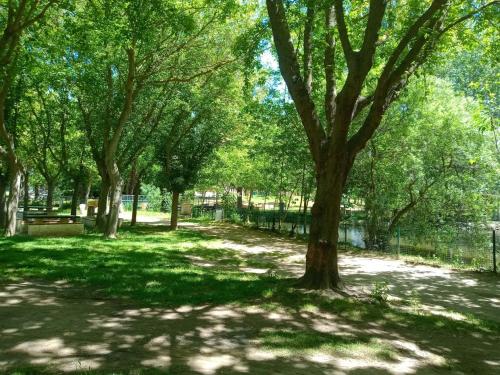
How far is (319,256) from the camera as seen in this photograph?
8.24 m

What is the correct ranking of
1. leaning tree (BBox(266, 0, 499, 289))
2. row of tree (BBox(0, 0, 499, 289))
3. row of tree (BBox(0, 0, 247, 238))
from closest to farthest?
1. leaning tree (BBox(266, 0, 499, 289))
2. row of tree (BBox(0, 0, 499, 289))
3. row of tree (BBox(0, 0, 247, 238))

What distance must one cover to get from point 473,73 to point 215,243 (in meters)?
38.5

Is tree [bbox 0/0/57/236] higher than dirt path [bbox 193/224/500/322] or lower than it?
higher

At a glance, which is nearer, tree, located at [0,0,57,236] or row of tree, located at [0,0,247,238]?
tree, located at [0,0,57,236]

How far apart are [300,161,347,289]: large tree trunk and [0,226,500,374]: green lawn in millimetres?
392

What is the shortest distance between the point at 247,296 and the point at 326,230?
6.48ft

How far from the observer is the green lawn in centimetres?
571

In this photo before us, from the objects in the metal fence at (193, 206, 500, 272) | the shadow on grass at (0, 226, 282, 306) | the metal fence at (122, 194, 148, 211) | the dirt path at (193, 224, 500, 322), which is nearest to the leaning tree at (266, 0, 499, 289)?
the dirt path at (193, 224, 500, 322)

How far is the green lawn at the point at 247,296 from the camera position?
571 cm

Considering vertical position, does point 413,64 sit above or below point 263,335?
above

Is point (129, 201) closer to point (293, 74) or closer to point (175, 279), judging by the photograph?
point (175, 279)

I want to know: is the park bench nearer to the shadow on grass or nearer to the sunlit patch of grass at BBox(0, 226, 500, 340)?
the shadow on grass

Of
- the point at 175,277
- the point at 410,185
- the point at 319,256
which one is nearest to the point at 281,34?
the point at 319,256

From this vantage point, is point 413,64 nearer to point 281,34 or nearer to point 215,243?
point 281,34
